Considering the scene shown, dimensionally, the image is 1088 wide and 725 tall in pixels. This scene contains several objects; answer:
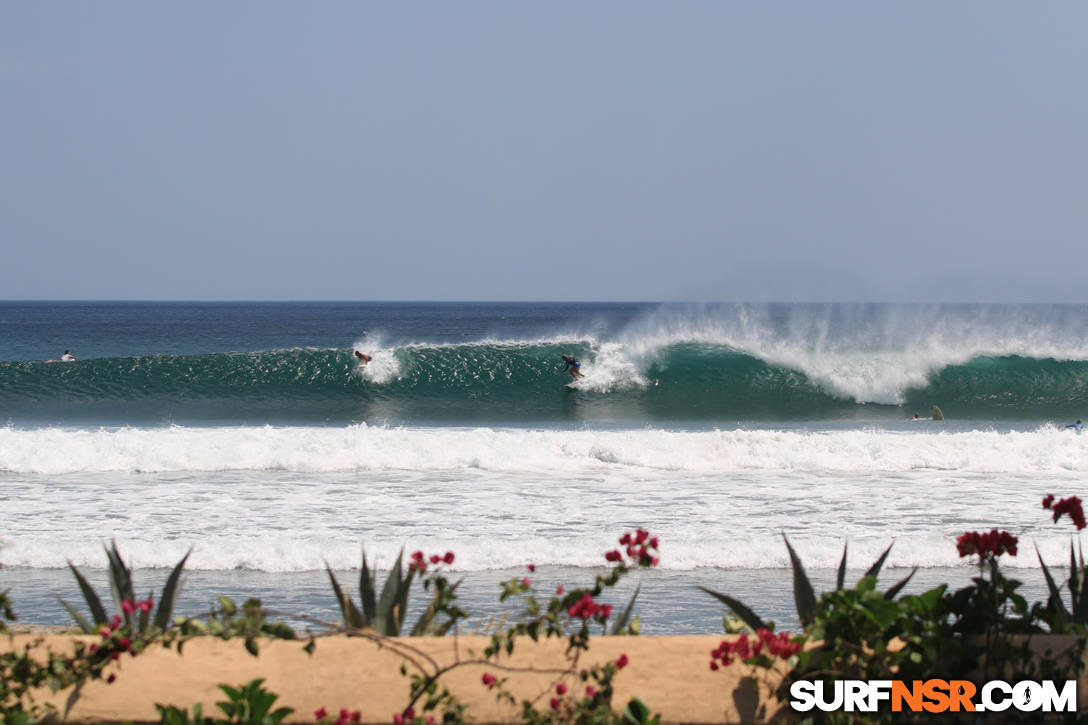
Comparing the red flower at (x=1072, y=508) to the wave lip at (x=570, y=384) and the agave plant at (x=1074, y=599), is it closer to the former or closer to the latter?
the agave plant at (x=1074, y=599)

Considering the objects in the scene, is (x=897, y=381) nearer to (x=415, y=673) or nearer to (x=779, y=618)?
(x=779, y=618)

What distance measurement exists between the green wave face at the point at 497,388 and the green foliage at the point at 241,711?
59.9 ft

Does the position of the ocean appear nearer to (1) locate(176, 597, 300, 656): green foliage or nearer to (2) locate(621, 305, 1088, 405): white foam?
(2) locate(621, 305, 1088, 405): white foam

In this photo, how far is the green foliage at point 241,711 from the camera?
2.45 metres

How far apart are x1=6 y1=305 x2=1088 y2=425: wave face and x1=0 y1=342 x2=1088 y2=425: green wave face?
54 millimetres

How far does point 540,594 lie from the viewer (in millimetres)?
5684

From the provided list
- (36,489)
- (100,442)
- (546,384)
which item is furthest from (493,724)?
(546,384)

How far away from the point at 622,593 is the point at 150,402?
66.6 ft

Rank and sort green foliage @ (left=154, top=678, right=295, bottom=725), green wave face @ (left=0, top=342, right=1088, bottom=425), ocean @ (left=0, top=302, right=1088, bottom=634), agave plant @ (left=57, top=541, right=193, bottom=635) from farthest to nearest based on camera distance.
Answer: green wave face @ (left=0, top=342, right=1088, bottom=425)
ocean @ (left=0, top=302, right=1088, bottom=634)
agave plant @ (left=57, top=541, right=193, bottom=635)
green foliage @ (left=154, top=678, right=295, bottom=725)

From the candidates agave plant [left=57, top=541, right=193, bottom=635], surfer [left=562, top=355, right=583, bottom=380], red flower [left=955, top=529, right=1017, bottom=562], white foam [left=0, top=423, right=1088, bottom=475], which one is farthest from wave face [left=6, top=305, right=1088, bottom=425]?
red flower [left=955, top=529, right=1017, bottom=562]

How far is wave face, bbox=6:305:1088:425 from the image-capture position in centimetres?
2222

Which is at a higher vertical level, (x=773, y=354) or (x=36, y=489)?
(x=773, y=354)

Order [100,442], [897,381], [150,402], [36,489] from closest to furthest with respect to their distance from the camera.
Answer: [36,489], [100,442], [150,402], [897,381]

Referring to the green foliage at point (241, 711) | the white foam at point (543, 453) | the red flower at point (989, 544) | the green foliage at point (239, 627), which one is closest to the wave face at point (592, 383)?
the white foam at point (543, 453)
